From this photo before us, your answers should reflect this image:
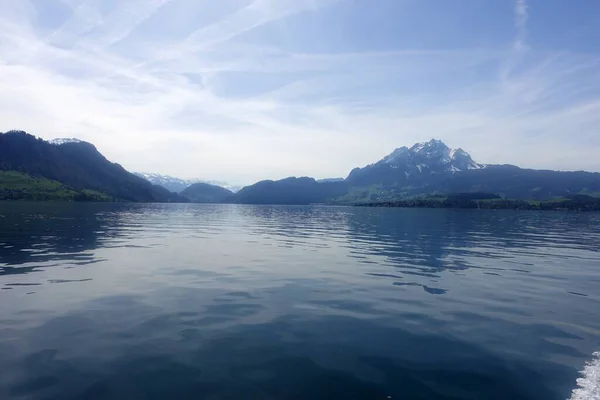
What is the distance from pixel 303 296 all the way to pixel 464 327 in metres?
11.9

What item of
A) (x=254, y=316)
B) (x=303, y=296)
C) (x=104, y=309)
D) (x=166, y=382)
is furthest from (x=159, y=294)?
(x=166, y=382)

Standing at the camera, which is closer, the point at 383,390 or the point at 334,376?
the point at 383,390

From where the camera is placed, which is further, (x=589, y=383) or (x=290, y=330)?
(x=290, y=330)

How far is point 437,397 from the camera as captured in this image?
48.0 feet

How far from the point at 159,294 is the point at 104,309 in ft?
15.0

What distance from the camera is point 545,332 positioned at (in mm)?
22516

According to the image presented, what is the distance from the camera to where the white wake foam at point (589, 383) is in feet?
48.6

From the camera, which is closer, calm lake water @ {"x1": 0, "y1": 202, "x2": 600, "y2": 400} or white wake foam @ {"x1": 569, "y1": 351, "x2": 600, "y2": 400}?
white wake foam @ {"x1": 569, "y1": 351, "x2": 600, "y2": 400}

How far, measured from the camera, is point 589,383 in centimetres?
1586

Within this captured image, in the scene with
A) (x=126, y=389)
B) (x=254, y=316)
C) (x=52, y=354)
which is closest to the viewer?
(x=126, y=389)

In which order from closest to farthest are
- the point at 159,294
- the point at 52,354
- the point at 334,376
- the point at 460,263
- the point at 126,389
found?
the point at 126,389, the point at 334,376, the point at 52,354, the point at 159,294, the point at 460,263

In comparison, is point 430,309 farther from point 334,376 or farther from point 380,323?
point 334,376

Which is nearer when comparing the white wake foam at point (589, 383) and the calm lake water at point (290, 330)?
the white wake foam at point (589, 383)

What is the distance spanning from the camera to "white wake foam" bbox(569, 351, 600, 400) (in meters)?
14.8
